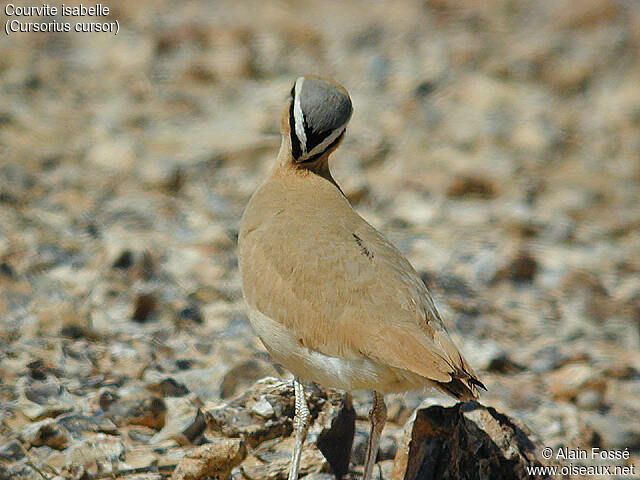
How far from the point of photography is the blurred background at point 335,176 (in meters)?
4.98

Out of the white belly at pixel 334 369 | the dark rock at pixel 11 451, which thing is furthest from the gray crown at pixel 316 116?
the dark rock at pixel 11 451

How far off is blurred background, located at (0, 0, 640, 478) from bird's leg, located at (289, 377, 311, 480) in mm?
656

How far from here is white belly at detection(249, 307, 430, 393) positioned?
3297 millimetres

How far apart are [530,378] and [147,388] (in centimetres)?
246

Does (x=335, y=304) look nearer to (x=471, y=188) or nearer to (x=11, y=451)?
(x=11, y=451)

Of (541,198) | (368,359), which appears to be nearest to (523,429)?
(368,359)

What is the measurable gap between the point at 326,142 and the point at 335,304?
3.40ft

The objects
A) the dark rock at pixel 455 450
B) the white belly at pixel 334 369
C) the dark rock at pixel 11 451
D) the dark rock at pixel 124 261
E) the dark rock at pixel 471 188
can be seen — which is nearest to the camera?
the white belly at pixel 334 369

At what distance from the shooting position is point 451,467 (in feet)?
12.0

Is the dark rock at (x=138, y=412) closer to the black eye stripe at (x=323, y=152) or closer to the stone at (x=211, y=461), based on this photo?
the stone at (x=211, y=461)

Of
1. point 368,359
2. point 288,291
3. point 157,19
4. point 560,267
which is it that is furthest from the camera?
point 157,19

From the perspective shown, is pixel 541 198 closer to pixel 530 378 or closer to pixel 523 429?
pixel 530 378

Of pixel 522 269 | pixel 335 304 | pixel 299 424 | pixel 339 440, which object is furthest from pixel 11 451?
pixel 522 269

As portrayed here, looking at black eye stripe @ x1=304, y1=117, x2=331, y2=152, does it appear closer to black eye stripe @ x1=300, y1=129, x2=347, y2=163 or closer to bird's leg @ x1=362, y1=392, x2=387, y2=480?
black eye stripe @ x1=300, y1=129, x2=347, y2=163
